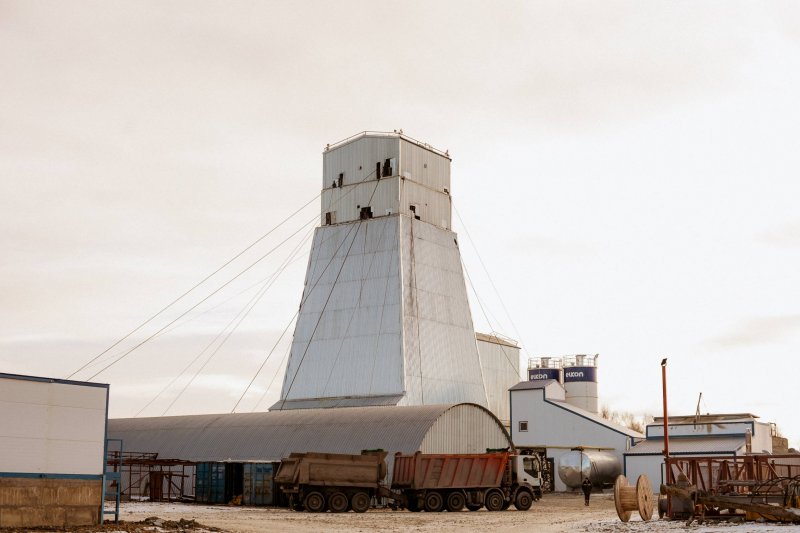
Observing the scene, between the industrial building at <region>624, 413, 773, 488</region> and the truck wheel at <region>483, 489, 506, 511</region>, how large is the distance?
68.3 feet

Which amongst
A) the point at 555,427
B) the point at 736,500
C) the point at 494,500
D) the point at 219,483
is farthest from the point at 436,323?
the point at 736,500

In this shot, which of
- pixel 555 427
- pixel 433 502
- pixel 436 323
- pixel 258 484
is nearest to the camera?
pixel 433 502

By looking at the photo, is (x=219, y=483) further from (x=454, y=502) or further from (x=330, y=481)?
(x=454, y=502)

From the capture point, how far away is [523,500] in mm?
43531

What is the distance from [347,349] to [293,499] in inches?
902

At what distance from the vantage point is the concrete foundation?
26.5 meters

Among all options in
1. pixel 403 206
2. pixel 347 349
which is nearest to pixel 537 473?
pixel 347 349

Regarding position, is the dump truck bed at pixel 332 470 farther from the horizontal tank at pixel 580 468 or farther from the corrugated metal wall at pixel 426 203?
the corrugated metal wall at pixel 426 203

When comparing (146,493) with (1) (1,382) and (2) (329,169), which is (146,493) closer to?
(2) (329,169)

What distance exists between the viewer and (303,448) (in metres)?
51.2

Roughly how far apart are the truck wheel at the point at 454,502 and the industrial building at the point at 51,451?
17268 millimetres

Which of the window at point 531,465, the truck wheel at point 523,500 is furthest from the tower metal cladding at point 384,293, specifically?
the truck wheel at point 523,500

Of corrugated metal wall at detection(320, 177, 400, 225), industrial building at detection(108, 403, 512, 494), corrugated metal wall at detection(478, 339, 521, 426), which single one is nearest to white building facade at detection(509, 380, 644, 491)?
corrugated metal wall at detection(478, 339, 521, 426)

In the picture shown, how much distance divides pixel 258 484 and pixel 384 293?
19745 mm
